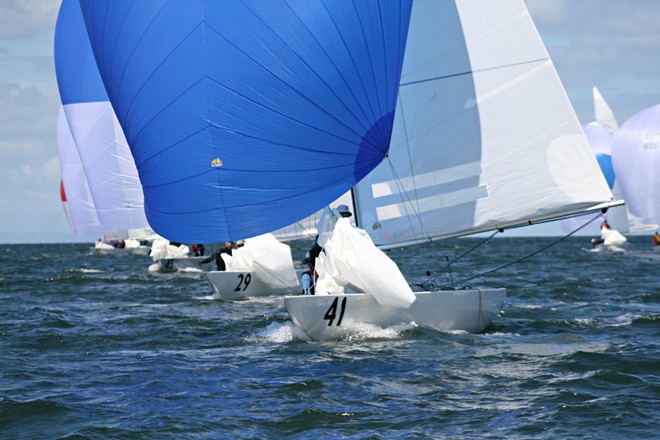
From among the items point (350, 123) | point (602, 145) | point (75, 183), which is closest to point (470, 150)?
point (350, 123)

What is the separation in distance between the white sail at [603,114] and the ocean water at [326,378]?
141 feet

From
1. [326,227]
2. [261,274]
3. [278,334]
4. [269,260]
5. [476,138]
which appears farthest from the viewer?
[261,274]

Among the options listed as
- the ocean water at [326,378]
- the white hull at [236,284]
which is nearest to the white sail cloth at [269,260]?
the white hull at [236,284]

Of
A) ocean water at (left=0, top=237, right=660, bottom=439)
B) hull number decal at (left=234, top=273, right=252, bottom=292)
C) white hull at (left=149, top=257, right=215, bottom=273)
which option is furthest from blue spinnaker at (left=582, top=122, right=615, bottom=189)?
ocean water at (left=0, top=237, right=660, bottom=439)

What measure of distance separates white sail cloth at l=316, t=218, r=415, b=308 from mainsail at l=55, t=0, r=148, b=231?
16.5m

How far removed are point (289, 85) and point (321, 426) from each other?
4359 millimetres

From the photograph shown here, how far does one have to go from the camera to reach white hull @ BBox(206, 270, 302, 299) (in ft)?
63.2

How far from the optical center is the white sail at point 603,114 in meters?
56.5

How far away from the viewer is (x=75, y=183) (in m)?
40.6

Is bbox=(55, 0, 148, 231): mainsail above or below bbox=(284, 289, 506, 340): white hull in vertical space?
above

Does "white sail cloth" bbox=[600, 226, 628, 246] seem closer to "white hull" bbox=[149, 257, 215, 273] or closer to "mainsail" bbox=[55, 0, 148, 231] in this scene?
"white hull" bbox=[149, 257, 215, 273]

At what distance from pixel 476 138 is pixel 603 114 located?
4756 centimetres

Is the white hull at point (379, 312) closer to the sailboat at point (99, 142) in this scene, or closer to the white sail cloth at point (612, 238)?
the sailboat at point (99, 142)

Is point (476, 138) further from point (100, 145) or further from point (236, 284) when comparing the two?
point (100, 145)
